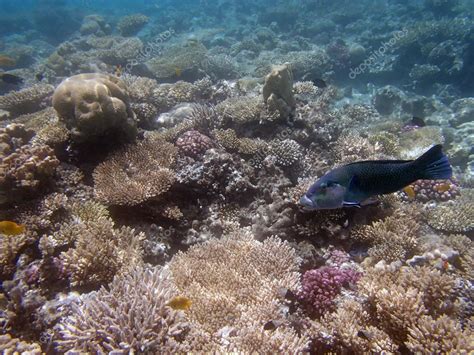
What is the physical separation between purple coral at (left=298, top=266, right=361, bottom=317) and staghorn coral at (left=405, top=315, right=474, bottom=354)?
102 centimetres

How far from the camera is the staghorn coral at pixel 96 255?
4.02 m

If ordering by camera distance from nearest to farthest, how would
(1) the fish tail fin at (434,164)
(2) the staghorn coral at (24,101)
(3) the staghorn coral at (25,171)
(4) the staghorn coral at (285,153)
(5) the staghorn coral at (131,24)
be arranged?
(1) the fish tail fin at (434,164)
(3) the staghorn coral at (25,171)
(4) the staghorn coral at (285,153)
(2) the staghorn coral at (24,101)
(5) the staghorn coral at (131,24)

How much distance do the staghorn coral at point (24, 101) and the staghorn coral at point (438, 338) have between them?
11.2 metres

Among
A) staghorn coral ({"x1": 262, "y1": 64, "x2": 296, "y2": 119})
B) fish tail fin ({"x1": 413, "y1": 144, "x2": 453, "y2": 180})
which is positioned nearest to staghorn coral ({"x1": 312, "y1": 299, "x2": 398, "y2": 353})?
fish tail fin ({"x1": 413, "y1": 144, "x2": 453, "y2": 180})

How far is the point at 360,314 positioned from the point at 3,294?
4.30m

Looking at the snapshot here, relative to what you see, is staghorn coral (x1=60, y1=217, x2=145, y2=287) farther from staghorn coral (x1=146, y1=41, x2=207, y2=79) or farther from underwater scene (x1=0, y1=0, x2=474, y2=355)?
staghorn coral (x1=146, y1=41, x2=207, y2=79)

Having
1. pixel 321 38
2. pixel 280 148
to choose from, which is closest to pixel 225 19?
pixel 321 38

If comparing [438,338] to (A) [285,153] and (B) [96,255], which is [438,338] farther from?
(A) [285,153]

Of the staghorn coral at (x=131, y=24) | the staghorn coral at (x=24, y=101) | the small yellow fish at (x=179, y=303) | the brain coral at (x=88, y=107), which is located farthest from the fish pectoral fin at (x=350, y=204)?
the staghorn coral at (x=131, y=24)

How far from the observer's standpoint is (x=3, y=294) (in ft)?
12.1

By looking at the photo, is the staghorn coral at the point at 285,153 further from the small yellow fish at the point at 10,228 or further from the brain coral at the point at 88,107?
the small yellow fish at the point at 10,228

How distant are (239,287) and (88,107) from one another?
4125 millimetres

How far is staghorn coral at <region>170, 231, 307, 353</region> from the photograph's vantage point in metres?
3.25

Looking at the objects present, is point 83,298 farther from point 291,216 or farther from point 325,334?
point 291,216
